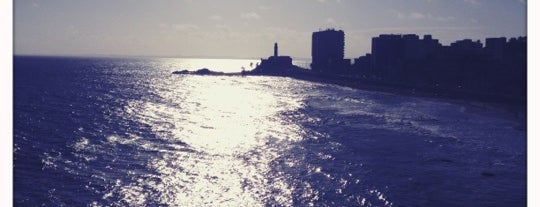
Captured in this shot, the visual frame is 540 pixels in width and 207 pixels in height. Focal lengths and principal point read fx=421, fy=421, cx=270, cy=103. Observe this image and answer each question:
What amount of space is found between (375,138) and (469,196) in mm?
20978

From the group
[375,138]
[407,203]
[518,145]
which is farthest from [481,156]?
[407,203]

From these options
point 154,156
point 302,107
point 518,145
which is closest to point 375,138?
point 518,145

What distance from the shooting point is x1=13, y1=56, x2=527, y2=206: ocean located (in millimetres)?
29391

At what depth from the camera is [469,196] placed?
30.2 meters

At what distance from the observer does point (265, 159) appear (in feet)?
130

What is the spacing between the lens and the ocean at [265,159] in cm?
2939
